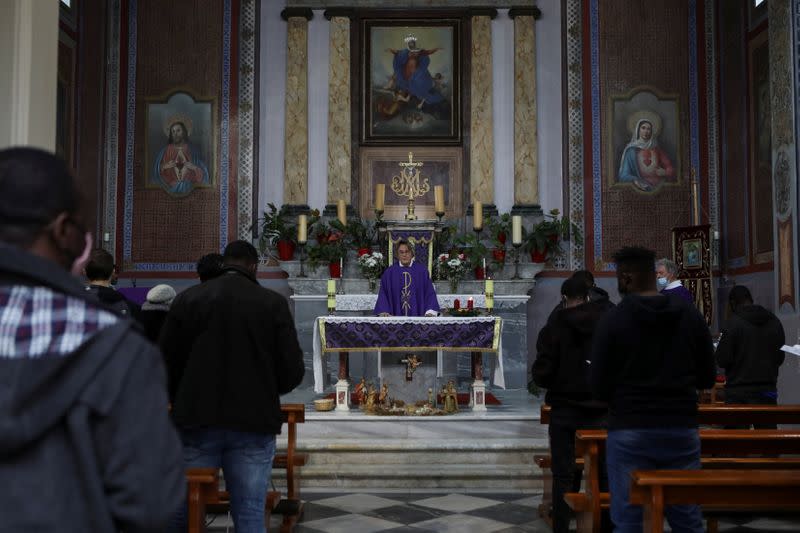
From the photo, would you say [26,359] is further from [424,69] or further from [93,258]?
[424,69]

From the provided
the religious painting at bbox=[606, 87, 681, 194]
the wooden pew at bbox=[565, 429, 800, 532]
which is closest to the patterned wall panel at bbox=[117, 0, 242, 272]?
the religious painting at bbox=[606, 87, 681, 194]

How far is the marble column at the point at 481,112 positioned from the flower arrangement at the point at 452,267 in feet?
5.16

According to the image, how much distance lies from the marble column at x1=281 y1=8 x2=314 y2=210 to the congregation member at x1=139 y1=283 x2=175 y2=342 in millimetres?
8644

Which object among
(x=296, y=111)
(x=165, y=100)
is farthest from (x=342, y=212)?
(x=165, y=100)

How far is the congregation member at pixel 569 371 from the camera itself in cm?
545

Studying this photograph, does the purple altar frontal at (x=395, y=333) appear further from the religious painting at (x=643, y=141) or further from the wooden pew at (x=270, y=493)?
the religious painting at (x=643, y=141)

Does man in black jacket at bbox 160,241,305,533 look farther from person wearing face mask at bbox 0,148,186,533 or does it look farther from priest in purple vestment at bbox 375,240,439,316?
priest in purple vestment at bbox 375,240,439,316

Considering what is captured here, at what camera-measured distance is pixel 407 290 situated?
423 inches

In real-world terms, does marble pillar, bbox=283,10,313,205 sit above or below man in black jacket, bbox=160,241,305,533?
above

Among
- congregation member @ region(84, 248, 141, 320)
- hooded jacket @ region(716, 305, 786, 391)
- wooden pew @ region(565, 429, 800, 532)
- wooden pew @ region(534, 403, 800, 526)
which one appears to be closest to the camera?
congregation member @ region(84, 248, 141, 320)

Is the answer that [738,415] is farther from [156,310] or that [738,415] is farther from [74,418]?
[74,418]

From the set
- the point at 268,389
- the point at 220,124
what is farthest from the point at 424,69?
the point at 268,389

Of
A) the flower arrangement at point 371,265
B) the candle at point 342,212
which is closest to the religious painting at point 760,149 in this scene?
the flower arrangement at point 371,265

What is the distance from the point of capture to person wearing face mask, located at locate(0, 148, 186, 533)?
158 centimetres
